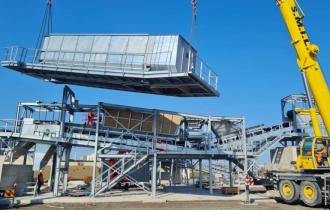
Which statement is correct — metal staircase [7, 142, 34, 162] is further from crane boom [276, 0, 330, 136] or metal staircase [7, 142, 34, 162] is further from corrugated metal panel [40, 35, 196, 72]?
crane boom [276, 0, 330, 136]

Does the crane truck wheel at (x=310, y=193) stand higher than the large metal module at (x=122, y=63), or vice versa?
the large metal module at (x=122, y=63)

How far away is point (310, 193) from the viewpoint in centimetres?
1923

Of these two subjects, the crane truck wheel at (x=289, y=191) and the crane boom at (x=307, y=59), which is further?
the crane truck wheel at (x=289, y=191)

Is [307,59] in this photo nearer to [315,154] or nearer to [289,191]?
[315,154]

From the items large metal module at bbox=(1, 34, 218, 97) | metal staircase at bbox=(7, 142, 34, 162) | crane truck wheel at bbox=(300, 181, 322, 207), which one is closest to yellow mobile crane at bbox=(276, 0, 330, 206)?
crane truck wheel at bbox=(300, 181, 322, 207)

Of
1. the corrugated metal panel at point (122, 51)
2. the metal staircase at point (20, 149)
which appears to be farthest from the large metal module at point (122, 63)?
the metal staircase at point (20, 149)

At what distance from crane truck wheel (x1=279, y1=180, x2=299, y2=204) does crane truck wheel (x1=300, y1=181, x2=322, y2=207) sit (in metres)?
0.38

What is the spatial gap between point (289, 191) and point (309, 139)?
11.4ft

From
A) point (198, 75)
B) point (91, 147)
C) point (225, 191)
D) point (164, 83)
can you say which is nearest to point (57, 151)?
point (91, 147)

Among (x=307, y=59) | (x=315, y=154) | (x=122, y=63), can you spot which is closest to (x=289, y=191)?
(x=315, y=154)

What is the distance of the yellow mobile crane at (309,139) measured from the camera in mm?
18578

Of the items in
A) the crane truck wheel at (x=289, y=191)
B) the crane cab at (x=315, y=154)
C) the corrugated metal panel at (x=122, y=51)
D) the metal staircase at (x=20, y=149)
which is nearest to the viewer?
the crane cab at (x=315, y=154)

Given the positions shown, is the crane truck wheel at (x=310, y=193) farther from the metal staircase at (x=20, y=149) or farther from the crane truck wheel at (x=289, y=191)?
the metal staircase at (x=20, y=149)

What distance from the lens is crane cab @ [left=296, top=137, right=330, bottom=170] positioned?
19219 millimetres
